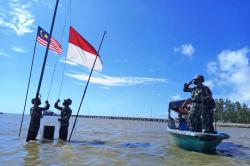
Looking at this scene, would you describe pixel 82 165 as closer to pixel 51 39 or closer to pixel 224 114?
pixel 51 39

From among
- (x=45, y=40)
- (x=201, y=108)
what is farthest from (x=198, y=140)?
(x=45, y=40)

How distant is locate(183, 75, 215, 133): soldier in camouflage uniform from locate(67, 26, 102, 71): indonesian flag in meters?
5.09

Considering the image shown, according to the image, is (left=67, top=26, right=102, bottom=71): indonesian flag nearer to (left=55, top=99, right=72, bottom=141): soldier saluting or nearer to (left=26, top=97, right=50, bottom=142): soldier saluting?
(left=55, top=99, right=72, bottom=141): soldier saluting

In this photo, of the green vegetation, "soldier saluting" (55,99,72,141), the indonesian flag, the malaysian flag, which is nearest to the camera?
the malaysian flag

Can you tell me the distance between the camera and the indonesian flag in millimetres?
16000

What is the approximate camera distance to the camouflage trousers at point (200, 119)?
561 inches

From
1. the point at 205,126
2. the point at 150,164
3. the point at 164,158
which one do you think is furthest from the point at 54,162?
the point at 205,126

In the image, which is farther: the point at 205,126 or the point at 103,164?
the point at 205,126

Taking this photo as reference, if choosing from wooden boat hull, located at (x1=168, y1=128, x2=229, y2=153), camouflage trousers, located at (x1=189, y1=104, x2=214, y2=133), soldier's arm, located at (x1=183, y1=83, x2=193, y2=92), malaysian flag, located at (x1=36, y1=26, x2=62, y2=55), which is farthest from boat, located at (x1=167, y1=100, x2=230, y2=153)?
malaysian flag, located at (x1=36, y1=26, x2=62, y2=55)

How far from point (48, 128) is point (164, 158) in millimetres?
6960

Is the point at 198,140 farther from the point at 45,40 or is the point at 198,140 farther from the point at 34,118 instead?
the point at 45,40

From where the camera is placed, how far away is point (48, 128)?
16656mm

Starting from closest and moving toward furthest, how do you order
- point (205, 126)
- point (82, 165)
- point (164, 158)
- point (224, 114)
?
point (82, 165)
point (164, 158)
point (205, 126)
point (224, 114)

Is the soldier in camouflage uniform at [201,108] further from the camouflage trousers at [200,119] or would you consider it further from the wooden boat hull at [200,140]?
the wooden boat hull at [200,140]
